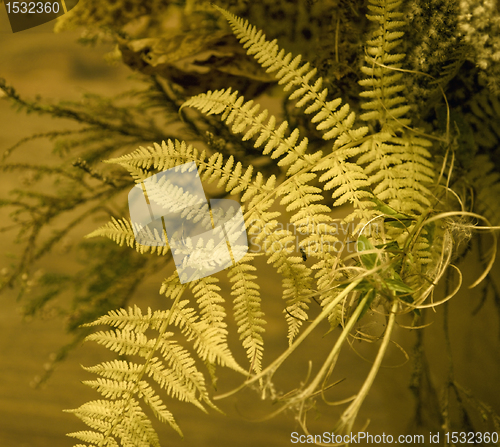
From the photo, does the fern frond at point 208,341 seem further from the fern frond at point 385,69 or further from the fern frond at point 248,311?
the fern frond at point 385,69

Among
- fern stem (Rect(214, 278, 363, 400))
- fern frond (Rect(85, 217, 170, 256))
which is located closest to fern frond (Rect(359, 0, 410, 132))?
fern stem (Rect(214, 278, 363, 400))

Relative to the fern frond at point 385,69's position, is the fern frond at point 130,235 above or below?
below

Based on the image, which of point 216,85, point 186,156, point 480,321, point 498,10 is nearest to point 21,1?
point 216,85

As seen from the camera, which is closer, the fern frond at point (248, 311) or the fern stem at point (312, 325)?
the fern stem at point (312, 325)

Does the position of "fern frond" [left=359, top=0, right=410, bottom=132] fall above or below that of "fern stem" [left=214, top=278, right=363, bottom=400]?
above

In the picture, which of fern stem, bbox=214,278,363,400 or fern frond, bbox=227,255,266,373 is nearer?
fern stem, bbox=214,278,363,400

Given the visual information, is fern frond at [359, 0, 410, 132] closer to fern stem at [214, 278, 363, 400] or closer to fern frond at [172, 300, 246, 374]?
fern stem at [214, 278, 363, 400]

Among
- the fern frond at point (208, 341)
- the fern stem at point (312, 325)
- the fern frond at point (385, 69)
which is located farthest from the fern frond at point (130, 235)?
the fern frond at point (385, 69)

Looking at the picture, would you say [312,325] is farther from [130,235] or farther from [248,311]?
[130,235]

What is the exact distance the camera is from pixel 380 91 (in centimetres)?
59

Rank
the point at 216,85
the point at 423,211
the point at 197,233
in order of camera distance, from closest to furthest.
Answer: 1. the point at 423,211
2. the point at 197,233
3. the point at 216,85

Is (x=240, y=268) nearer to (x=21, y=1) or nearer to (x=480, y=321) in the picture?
(x=480, y=321)

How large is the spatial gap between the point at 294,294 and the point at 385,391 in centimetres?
52

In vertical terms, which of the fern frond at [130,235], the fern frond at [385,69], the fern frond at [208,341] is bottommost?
the fern frond at [208,341]
